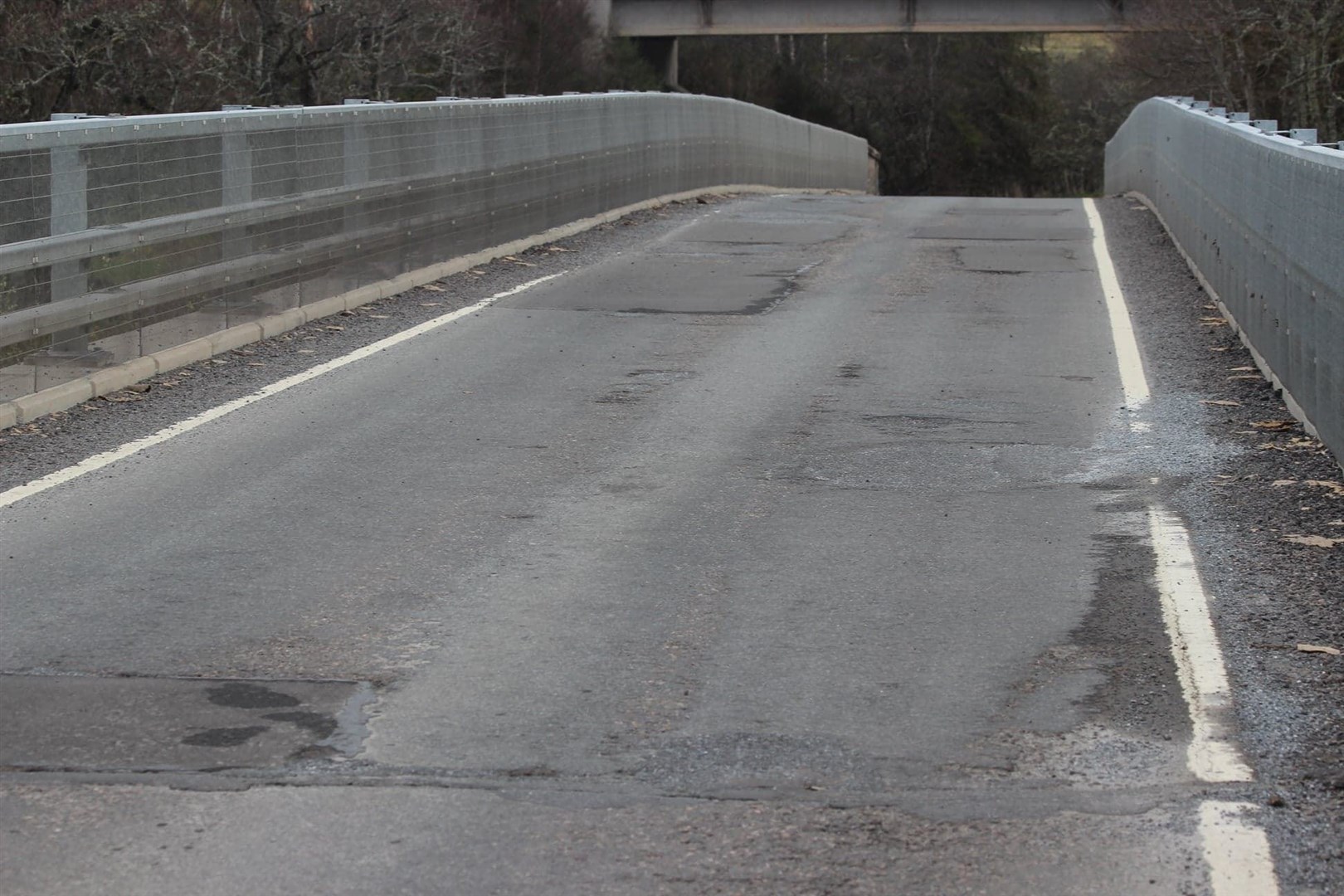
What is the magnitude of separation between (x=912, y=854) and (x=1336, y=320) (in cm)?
550

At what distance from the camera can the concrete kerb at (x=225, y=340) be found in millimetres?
10250

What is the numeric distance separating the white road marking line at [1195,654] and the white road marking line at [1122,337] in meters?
3.24

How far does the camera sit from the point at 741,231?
2316cm

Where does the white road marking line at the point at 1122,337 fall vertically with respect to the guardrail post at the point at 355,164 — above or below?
below

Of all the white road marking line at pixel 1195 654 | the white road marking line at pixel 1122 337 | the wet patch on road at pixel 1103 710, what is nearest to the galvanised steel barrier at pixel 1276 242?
the white road marking line at pixel 1122 337

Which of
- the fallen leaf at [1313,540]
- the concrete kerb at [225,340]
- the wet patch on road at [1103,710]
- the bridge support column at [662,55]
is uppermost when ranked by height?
the bridge support column at [662,55]

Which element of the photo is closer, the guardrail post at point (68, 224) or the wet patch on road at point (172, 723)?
the wet patch on road at point (172, 723)

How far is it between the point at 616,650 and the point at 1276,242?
6908mm

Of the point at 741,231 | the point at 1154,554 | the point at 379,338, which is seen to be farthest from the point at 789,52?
the point at 1154,554

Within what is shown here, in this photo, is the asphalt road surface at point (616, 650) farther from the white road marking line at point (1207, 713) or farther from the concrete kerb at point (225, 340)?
the concrete kerb at point (225, 340)

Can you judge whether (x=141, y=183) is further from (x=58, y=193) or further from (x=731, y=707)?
(x=731, y=707)

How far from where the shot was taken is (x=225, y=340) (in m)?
12.6

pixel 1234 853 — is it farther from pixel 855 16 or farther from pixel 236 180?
pixel 855 16

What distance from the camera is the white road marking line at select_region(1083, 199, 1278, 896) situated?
15.0ft
